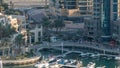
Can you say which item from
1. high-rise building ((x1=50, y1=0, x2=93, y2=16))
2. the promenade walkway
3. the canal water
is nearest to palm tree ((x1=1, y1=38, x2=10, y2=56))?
the canal water

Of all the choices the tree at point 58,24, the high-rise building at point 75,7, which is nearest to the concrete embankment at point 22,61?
the tree at point 58,24

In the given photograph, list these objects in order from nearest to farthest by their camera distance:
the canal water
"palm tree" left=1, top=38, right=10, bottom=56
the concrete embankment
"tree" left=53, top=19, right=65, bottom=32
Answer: the concrete embankment, the canal water, "palm tree" left=1, top=38, right=10, bottom=56, "tree" left=53, top=19, right=65, bottom=32

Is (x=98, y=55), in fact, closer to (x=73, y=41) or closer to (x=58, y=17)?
(x=73, y=41)

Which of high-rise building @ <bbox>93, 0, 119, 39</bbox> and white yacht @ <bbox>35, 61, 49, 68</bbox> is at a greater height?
high-rise building @ <bbox>93, 0, 119, 39</bbox>

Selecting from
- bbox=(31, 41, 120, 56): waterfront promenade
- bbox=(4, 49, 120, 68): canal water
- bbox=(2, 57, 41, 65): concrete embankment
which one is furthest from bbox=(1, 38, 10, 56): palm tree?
bbox=(31, 41, 120, 56): waterfront promenade

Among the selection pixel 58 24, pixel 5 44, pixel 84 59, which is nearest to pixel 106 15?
pixel 58 24

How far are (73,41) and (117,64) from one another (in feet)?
32.3

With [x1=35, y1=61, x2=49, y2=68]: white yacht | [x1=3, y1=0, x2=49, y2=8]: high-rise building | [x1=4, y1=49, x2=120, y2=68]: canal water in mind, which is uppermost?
[x1=3, y1=0, x2=49, y2=8]: high-rise building

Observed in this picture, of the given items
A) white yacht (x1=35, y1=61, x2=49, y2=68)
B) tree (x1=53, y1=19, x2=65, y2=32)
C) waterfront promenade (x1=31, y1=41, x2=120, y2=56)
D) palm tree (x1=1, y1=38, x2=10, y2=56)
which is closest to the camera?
white yacht (x1=35, y1=61, x2=49, y2=68)

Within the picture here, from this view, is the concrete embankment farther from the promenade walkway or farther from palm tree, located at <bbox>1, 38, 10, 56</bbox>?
the promenade walkway

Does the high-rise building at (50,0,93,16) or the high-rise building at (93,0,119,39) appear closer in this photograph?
the high-rise building at (93,0,119,39)

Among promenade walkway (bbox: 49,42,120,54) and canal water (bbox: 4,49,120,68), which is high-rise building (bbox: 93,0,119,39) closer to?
promenade walkway (bbox: 49,42,120,54)

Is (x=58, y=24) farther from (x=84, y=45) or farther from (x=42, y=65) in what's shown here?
(x=42, y=65)

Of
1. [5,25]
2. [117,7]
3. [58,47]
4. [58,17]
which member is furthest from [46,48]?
[58,17]
